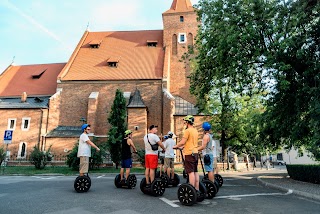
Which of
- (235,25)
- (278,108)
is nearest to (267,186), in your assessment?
(278,108)

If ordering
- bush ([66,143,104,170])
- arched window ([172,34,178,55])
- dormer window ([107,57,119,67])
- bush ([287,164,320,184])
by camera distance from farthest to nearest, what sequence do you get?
1. arched window ([172,34,178,55])
2. dormer window ([107,57,119,67])
3. bush ([66,143,104,170])
4. bush ([287,164,320,184])

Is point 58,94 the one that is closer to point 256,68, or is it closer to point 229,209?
point 256,68

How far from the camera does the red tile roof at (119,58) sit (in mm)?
27500

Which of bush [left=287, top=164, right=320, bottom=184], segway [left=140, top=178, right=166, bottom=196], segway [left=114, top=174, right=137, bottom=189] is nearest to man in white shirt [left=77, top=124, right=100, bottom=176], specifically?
segway [left=114, top=174, right=137, bottom=189]

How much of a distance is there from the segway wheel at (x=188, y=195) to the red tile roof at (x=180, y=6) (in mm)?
30171

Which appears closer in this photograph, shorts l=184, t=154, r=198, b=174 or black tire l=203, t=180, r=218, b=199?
shorts l=184, t=154, r=198, b=174

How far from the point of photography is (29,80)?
3044 cm

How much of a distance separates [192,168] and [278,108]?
8.22m

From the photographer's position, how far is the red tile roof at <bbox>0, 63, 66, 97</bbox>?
94.6 ft

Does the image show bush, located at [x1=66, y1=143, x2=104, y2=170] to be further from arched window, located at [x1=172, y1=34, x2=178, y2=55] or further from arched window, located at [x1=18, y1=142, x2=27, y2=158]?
arched window, located at [x1=172, y1=34, x2=178, y2=55]

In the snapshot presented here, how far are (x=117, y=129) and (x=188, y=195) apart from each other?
599 inches

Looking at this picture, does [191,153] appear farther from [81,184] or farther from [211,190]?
[81,184]

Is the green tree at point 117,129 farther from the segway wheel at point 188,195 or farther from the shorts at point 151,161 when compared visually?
the segway wheel at point 188,195

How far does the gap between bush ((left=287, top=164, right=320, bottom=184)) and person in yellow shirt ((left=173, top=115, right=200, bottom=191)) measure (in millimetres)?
7800
